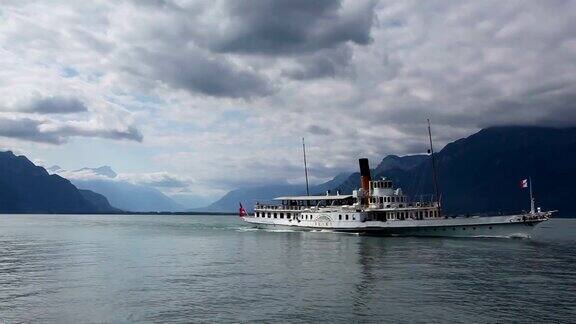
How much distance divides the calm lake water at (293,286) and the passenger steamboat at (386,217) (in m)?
14.4

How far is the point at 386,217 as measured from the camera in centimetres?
8869

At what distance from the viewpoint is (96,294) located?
35.6 m

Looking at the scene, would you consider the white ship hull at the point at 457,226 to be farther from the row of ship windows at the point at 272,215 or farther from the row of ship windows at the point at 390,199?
the row of ship windows at the point at 272,215

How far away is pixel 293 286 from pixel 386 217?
53215mm

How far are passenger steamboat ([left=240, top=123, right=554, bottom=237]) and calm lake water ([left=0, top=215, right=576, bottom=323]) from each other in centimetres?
1436

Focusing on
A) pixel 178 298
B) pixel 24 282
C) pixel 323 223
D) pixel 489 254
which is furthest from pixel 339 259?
pixel 323 223

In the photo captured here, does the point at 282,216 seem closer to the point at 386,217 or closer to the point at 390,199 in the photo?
the point at 386,217

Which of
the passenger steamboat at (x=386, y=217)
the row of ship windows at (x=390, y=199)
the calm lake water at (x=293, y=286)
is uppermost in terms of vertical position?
the row of ship windows at (x=390, y=199)

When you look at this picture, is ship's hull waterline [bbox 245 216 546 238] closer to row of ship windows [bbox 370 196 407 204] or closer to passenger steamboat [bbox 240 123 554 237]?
passenger steamboat [bbox 240 123 554 237]

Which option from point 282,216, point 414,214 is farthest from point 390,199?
point 282,216

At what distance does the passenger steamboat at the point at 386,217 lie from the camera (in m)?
→ 79.6

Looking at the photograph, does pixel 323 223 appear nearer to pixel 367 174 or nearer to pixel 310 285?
pixel 367 174

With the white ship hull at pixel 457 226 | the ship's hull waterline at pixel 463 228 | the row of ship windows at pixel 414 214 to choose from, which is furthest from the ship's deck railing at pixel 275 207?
the row of ship windows at pixel 414 214

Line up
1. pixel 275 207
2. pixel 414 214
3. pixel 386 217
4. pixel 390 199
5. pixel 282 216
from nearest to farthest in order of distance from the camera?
pixel 414 214 < pixel 386 217 < pixel 390 199 < pixel 282 216 < pixel 275 207
